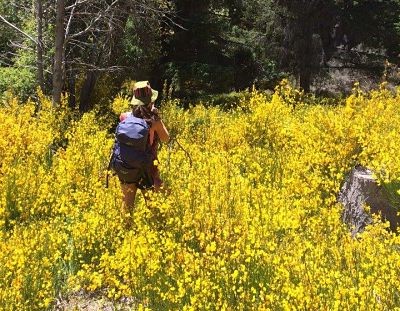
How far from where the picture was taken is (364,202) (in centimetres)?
438

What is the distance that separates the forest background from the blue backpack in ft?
15.5

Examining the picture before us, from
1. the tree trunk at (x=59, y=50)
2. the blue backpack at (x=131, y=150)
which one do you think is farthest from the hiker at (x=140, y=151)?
the tree trunk at (x=59, y=50)

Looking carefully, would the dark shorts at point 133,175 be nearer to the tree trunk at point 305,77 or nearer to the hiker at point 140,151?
the hiker at point 140,151

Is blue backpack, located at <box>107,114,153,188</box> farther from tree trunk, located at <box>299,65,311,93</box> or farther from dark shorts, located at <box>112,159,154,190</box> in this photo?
tree trunk, located at <box>299,65,311,93</box>

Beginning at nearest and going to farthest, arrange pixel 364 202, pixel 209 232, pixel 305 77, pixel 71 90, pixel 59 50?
pixel 209 232, pixel 364 202, pixel 59 50, pixel 71 90, pixel 305 77

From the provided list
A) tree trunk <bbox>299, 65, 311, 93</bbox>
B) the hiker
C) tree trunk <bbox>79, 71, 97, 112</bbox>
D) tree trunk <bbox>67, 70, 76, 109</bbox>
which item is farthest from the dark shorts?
tree trunk <bbox>299, 65, 311, 93</bbox>

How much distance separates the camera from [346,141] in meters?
5.38

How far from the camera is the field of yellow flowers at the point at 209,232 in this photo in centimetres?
287

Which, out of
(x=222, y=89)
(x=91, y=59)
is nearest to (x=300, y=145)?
(x=91, y=59)

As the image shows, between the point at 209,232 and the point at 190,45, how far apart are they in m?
11.2

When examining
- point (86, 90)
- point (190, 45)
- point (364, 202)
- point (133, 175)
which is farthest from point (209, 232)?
point (190, 45)

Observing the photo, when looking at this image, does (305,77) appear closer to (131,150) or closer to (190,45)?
(190,45)

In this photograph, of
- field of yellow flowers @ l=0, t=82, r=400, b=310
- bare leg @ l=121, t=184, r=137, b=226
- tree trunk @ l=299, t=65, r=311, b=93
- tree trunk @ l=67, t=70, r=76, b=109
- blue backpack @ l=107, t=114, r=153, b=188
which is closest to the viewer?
field of yellow flowers @ l=0, t=82, r=400, b=310

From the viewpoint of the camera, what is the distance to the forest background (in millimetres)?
10859
